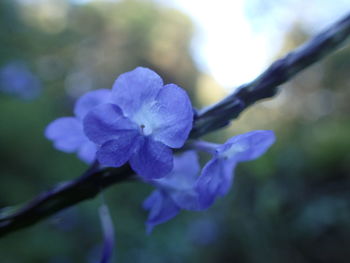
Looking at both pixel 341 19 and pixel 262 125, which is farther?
pixel 262 125

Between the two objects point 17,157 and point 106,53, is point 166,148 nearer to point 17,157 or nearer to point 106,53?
point 17,157

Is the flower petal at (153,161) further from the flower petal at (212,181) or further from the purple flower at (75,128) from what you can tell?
the purple flower at (75,128)

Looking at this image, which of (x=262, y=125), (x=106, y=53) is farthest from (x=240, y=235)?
(x=106, y=53)

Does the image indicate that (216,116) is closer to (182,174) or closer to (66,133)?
(182,174)

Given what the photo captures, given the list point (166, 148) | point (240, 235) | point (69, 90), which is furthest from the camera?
point (69, 90)

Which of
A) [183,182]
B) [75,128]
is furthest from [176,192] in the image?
[75,128]

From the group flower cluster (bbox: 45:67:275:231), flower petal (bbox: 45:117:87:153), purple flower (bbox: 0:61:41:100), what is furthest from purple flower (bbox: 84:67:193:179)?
purple flower (bbox: 0:61:41:100)
